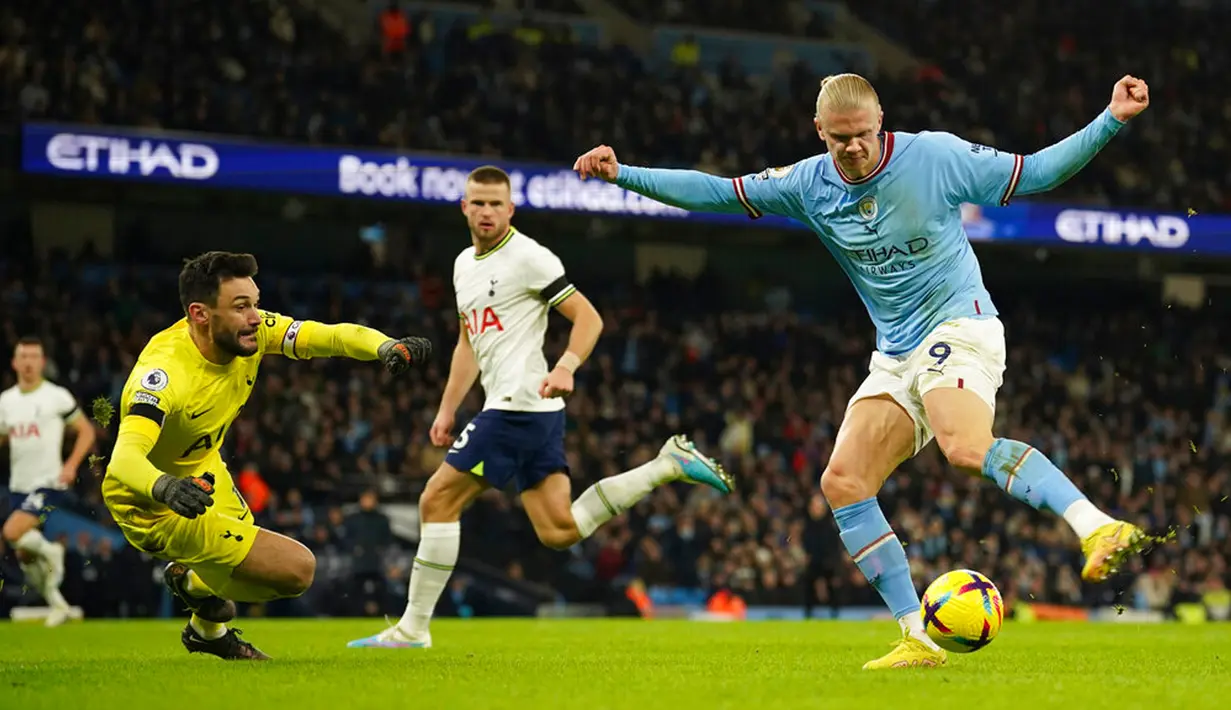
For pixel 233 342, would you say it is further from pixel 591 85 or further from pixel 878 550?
pixel 591 85

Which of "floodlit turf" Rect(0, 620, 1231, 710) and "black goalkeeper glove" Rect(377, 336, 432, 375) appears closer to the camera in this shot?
"floodlit turf" Rect(0, 620, 1231, 710)

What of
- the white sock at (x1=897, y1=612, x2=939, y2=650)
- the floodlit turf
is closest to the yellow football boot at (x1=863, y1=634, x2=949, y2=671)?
the white sock at (x1=897, y1=612, x2=939, y2=650)

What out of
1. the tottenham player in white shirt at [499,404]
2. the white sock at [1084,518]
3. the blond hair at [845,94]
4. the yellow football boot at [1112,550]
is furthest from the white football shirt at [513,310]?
the yellow football boot at [1112,550]

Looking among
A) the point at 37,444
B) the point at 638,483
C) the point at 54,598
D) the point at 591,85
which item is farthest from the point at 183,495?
the point at 591,85

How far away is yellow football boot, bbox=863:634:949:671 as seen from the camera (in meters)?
6.34

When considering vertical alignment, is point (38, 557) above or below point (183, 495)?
below

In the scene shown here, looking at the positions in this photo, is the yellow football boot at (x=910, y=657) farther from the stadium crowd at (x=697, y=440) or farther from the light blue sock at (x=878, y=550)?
the stadium crowd at (x=697, y=440)

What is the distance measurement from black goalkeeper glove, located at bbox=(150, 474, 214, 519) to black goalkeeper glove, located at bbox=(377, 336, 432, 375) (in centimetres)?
88

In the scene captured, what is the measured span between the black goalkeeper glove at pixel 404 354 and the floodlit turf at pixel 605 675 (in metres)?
1.25

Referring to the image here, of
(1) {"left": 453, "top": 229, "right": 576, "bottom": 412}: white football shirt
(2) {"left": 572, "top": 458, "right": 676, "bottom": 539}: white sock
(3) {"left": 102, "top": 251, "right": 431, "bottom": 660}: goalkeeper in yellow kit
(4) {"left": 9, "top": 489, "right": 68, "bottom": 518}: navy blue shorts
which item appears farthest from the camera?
(4) {"left": 9, "top": 489, "right": 68, "bottom": 518}: navy blue shorts

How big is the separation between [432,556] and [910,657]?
3380 millimetres

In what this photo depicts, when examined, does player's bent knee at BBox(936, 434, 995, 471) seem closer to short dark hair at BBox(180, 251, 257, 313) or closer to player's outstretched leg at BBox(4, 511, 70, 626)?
short dark hair at BBox(180, 251, 257, 313)

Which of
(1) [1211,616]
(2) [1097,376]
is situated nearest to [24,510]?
(1) [1211,616]

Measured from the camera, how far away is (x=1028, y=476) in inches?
230
